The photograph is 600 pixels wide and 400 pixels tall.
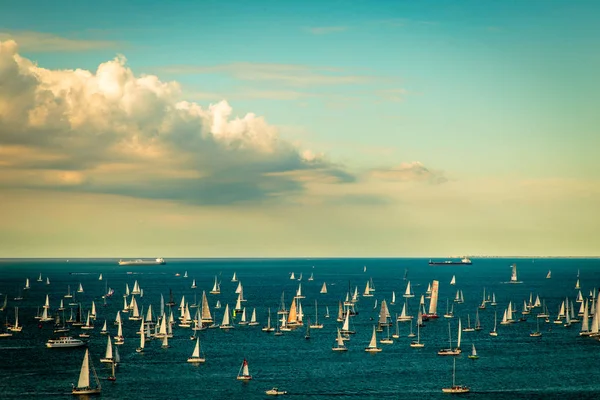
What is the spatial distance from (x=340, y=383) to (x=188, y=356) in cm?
4052

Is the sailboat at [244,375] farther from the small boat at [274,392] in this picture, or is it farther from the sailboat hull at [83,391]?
the sailboat hull at [83,391]

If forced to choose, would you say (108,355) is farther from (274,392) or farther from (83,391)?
(274,392)

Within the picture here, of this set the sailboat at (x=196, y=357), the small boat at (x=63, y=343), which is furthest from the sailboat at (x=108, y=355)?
the small boat at (x=63, y=343)

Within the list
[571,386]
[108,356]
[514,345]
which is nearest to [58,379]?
[108,356]

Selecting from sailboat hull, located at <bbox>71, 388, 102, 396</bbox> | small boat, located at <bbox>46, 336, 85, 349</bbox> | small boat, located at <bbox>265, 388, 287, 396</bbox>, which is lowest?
sailboat hull, located at <bbox>71, 388, 102, 396</bbox>

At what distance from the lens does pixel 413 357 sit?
16925cm

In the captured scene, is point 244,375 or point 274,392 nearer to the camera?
point 274,392

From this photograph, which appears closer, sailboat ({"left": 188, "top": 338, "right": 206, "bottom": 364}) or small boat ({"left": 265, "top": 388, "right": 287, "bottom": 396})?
small boat ({"left": 265, "top": 388, "right": 287, "bottom": 396})

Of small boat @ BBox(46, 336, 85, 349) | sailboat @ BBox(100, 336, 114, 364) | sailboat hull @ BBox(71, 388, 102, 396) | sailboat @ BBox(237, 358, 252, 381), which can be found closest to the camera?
sailboat hull @ BBox(71, 388, 102, 396)

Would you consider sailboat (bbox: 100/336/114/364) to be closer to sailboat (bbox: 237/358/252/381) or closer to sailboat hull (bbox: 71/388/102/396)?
sailboat hull (bbox: 71/388/102/396)

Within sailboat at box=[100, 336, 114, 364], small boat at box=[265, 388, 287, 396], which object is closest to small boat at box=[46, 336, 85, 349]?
sailboat at box=[100, 336, 114, 364]

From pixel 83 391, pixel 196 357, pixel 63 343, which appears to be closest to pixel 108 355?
pixel 196 357

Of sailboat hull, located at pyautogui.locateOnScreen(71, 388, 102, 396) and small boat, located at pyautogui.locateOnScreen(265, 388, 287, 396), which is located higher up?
small boat, located at pyautogui.locateOnScreen(265, 388, 287, 396)

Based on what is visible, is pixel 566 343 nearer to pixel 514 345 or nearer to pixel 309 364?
pixel 514 345
